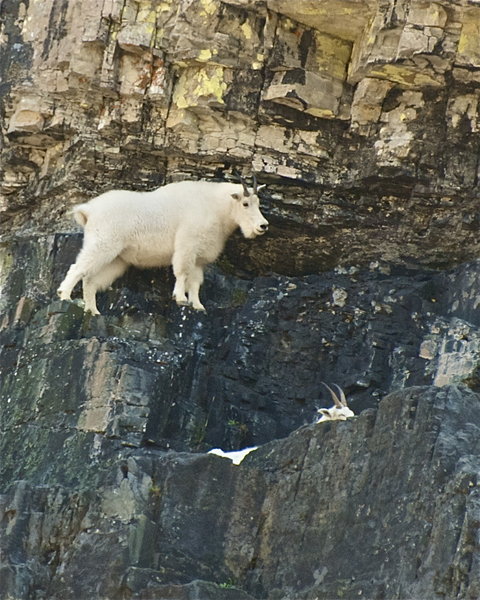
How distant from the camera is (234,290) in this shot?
28.5 m

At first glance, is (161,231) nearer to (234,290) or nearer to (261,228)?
(261,228)

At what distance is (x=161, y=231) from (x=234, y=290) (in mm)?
1858

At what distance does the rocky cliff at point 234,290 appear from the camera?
75.8ft

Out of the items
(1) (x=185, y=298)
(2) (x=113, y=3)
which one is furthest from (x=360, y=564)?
(2) (x=113, y=3)

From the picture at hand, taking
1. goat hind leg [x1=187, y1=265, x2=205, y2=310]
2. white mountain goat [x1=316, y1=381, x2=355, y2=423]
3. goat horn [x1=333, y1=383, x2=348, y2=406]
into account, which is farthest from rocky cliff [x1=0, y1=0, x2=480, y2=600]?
white mountain goat [x1=316, y1=381, x2=355, y2=423]

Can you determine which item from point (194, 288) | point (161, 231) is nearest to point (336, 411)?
point (194, 288)

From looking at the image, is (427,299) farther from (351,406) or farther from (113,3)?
(113,3)

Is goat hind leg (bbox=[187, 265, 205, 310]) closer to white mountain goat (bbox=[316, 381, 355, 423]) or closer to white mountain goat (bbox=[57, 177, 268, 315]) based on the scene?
white mountain goat (bbox=[57, 177, 268, 315])

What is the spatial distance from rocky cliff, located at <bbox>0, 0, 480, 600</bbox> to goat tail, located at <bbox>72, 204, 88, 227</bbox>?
961 millimetres

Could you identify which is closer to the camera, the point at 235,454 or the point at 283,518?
the point at 283,518

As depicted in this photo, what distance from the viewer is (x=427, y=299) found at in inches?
1083

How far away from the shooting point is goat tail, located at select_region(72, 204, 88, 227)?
27078mm

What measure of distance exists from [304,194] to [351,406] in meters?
3.70

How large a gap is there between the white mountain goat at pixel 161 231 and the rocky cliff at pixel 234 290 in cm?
36
